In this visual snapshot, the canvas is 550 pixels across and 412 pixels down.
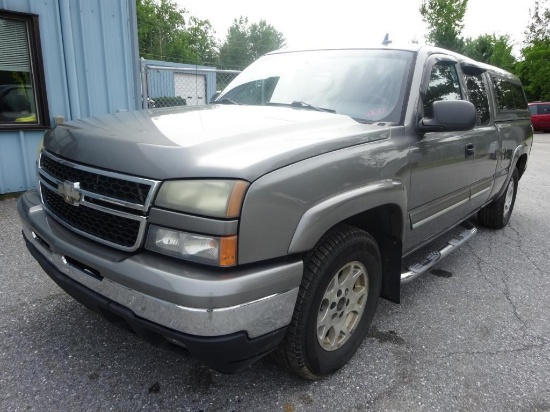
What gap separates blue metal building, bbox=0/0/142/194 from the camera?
208 inches

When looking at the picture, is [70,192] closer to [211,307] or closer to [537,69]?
[211,307]

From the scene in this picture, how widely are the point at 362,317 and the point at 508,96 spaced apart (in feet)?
11.6

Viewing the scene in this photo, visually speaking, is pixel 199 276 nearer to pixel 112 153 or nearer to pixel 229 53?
pixel 112 153

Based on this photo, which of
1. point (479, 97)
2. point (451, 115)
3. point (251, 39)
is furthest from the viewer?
point (251, 39)

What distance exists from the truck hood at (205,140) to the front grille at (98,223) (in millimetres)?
214

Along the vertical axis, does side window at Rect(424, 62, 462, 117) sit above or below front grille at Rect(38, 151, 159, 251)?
above

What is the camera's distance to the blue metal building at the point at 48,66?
5.28 metres

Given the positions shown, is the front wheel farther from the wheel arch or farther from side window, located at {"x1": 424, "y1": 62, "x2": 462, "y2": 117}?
side window, located at {"x1": 424, "y1": 62, "x2": 462, "y2": 117}

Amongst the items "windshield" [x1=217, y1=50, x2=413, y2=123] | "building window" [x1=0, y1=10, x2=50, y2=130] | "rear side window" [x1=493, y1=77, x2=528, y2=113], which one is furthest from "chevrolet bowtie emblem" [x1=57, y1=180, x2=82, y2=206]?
"building window" [x1=0, y1=10, x2=50, y2=130]

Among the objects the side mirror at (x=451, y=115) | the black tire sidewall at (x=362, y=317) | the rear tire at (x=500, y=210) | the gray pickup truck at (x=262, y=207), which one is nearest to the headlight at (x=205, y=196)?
the gray pickup truck at (x=262, y=207)

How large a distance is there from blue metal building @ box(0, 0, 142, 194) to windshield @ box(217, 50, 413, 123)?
3.50 meters

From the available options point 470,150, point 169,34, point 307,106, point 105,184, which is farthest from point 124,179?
point 169,34

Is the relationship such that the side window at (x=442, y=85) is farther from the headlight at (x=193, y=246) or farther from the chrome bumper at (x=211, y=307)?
the headlight at (x=193, y=246)

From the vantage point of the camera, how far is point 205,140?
5.87ft
